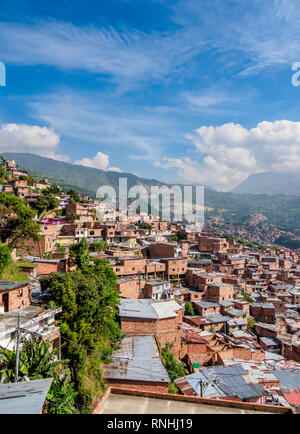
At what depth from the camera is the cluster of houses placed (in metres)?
11.4

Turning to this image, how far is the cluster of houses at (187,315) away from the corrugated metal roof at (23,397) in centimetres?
364

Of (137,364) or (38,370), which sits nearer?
(38,370)

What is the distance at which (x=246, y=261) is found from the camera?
142 ft

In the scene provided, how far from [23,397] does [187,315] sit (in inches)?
790

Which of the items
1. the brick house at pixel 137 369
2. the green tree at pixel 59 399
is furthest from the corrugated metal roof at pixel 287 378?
the green tree at pixel 59 399

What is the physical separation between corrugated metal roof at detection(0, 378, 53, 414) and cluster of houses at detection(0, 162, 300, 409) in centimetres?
364

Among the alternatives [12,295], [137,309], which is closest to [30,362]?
[12,295]

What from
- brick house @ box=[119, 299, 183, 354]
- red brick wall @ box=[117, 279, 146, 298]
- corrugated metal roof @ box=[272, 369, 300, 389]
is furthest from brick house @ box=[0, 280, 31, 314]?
corrugated metal roof @ box=[272, 369, 300, 389]

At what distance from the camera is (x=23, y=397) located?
509 centimetres

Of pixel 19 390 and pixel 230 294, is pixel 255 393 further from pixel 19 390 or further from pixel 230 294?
pixel 230 294

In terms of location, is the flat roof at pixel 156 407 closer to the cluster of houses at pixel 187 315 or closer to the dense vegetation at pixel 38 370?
the dense vegetation at pixel 38 370

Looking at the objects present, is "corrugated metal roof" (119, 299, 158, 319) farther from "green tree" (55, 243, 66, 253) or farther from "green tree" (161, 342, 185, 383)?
"green tree" (55, 243, 66, 253)

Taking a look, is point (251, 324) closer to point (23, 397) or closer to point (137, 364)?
point (137, 364)

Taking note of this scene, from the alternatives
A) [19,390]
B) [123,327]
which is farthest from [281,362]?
[19,390]
